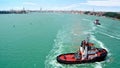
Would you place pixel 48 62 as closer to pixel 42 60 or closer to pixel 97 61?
pixel 42 60

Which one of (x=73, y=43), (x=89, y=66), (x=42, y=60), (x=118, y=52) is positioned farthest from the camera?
(x=73, y=43)

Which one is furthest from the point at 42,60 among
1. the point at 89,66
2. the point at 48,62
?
the point at 89,66

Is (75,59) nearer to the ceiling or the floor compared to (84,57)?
nearer to the floor

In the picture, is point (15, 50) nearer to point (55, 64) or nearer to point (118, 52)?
point (55, 64)

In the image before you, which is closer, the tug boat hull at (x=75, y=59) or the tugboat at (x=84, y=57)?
the tug boat hull at (x=75, y=59)

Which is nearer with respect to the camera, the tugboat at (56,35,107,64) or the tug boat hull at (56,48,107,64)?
the tug boat hull at (56,48,107,64)

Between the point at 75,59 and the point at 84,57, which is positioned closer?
the point at 75,59

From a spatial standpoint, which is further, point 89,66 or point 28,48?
point 28,48

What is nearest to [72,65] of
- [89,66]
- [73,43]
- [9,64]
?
[89,66]

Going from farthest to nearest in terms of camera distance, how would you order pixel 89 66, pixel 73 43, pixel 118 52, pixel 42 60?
pixel 73 43 < pixel 118 52 < pixel 42 60 < pixel 89 66
